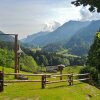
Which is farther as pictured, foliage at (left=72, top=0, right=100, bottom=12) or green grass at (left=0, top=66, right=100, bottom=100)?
green grass at (left=0, top=66, right=100, bottom=100)

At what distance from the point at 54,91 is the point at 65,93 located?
1157mm

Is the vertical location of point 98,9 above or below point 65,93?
above

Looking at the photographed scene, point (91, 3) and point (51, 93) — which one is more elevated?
point (91, 3)

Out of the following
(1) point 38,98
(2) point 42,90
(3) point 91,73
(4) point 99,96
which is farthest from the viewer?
(3) point 91,73

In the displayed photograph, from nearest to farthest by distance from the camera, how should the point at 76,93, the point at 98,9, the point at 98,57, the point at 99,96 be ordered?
the point at 98,9 → the point at 76,93 → the point at 99,96 → the point at 98,57

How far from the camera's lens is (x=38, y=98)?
30984 mm

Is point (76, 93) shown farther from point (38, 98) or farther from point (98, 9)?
point (98, 9)

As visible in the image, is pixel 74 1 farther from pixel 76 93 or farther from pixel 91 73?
pixel 91 73

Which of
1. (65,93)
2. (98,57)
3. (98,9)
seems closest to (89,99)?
(65,93)

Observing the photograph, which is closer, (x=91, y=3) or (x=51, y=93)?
(x=91, y=3)

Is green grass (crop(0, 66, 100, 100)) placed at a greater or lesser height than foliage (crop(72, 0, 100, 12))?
lesser

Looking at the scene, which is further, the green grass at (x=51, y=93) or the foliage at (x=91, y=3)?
the green grass at (x=51, y=93)

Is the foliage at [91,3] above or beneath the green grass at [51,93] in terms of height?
above

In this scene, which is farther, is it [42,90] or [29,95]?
[42,90]
